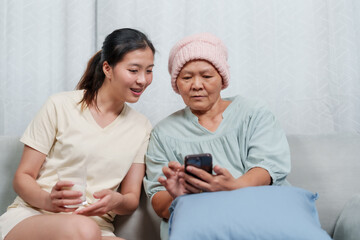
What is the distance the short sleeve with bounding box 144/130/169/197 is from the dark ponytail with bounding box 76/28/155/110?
29cm

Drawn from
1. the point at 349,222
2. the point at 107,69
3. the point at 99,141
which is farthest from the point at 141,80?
the point at 349,222

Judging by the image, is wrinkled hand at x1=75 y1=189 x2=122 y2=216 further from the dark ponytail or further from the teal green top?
the dark ponytail

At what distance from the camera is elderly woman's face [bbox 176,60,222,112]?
5.15ft

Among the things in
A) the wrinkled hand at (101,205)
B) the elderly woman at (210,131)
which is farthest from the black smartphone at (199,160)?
the wrinkled hand at (101,205)

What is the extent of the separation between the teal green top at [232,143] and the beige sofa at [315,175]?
170 mm

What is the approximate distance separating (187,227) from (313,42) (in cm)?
138

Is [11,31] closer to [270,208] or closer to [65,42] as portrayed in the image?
[65,42]

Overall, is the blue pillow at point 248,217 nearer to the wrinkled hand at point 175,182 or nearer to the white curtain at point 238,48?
the wrinkled hand at point 175,182

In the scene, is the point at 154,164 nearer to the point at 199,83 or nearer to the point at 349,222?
the point at 199,83

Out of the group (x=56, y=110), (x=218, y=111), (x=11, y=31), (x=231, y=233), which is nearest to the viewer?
(x=231, y=233)

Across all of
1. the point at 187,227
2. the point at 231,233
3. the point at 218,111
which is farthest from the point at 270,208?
the point at 218,111

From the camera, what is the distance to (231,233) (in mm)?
1151

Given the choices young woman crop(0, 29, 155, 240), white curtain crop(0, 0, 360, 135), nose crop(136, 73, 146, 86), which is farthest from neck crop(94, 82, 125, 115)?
white curtain crop(0, 0, 360, 135)

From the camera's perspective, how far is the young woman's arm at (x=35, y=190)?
1.24m
